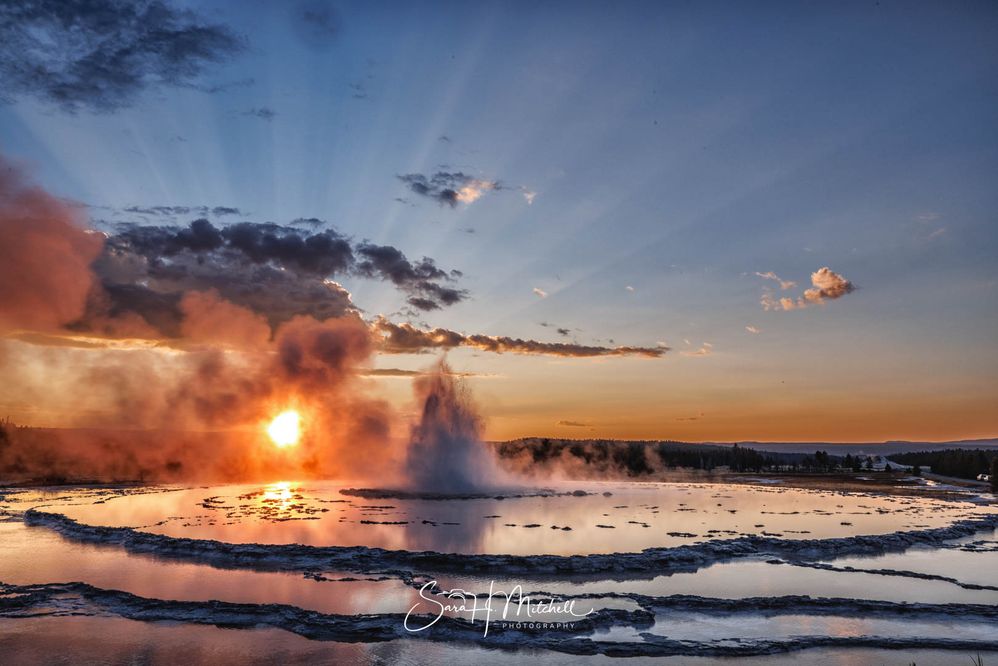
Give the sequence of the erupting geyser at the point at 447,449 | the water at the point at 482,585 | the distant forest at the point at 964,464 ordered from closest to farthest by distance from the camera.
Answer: the water at the point at 482,585, the erupting geyser at the point at 447,449, the distant forest at the point at 964,464

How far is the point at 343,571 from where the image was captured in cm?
1778

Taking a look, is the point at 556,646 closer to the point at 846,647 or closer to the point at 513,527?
the point at 846,647

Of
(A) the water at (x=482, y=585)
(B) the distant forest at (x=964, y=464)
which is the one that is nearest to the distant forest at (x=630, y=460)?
(B) the distant forest at (x=964, y=464)

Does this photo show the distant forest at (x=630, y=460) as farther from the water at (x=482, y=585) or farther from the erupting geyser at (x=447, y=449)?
the water at (x=482, y=585)

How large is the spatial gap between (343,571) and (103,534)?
1233 cm

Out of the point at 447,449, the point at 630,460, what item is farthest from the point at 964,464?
the point at 447,449

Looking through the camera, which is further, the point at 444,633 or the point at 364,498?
the point at 364,498

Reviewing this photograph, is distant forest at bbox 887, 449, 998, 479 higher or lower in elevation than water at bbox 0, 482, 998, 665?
higher

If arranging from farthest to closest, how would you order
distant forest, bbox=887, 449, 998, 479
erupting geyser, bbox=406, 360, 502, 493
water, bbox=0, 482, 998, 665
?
distant forest, bbox=887, 449, 998, 479 → erupting geyser, bbox=406, 360, 502, 493 → water, bbox=0, 482, 998, 665

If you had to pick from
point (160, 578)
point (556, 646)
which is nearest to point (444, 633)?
point (556, 646)

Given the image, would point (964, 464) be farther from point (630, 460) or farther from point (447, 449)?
point (447, 449)

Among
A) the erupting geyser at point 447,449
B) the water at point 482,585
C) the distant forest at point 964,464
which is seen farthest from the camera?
the distant forest at point 964,464

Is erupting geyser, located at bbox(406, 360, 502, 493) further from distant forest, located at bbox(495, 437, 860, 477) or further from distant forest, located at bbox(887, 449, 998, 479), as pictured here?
distant forest, located at bbox(887, 449, 998, 479)

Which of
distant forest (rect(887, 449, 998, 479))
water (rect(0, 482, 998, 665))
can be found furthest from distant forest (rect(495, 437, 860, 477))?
water (rect(0, 482, 998, 665))
